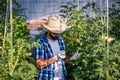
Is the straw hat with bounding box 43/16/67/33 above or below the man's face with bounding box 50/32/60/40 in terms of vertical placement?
above

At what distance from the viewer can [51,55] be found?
4.76m

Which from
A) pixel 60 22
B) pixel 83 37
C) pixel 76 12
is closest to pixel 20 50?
pixel 60 22

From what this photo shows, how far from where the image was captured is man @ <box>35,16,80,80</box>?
4.69 metres

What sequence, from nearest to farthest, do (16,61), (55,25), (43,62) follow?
(16,61) → (43,62) → (55,25)

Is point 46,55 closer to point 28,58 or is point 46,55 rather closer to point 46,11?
point 28,58

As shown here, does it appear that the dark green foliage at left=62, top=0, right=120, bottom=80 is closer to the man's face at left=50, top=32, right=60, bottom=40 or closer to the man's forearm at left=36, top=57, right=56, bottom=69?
the man's forearm at left=36, top=57, right=56, bottom=69

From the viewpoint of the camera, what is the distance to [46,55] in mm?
4754

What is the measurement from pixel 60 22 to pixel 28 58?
24.0 inches

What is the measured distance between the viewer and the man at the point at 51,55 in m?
4.69

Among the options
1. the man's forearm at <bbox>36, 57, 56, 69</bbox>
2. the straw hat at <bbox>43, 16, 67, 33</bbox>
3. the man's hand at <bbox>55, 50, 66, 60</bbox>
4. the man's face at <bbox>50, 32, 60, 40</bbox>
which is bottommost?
the man's forearm at <bbox>36, 57, 56, 69</bbox>

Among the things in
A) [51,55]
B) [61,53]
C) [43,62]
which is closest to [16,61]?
[43,62]

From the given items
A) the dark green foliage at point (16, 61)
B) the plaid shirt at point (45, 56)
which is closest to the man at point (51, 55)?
the plaid shirt at point (45, 56)

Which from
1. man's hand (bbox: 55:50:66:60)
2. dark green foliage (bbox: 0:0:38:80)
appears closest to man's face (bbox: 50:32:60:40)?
man's hand (bbox: 55:50:66:60)

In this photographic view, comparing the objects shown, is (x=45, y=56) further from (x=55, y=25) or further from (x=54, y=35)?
(x=55, y=25)
